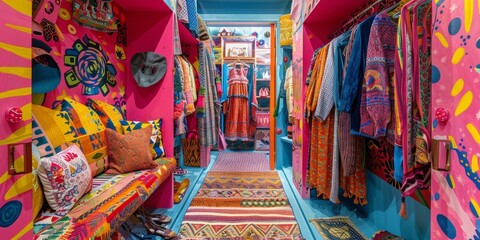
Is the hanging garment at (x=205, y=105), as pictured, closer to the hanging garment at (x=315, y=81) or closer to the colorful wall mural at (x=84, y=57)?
the colorful wall mural at (x=84, y=57)

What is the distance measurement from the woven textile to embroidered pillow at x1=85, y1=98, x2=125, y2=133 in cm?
165

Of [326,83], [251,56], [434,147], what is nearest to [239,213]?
[326,83]

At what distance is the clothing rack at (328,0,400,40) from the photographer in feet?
5.06

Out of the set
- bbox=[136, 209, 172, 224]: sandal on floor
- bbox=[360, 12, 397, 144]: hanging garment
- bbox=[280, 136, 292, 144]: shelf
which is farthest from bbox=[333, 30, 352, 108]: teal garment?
bbox=[280, 136, 292, 144]: shelf

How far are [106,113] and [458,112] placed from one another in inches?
77.0

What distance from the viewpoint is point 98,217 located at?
1.01m

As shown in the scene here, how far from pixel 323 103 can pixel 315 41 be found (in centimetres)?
86

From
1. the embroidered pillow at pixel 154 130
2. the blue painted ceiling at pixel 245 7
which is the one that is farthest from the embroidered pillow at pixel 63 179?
the blue painted ceiling at pixel 245 7

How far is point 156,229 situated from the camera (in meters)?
1.67

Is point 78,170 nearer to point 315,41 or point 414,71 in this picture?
point 414,71

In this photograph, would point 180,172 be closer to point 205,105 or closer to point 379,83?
point 205,105

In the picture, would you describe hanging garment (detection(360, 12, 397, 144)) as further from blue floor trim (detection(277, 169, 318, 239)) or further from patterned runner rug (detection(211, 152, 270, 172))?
patterned runner rug (detection(211, 152, 270, 172))

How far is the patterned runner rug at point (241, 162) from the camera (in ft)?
11.7

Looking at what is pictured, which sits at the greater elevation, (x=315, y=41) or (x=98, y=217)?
(x=315, y=41)
